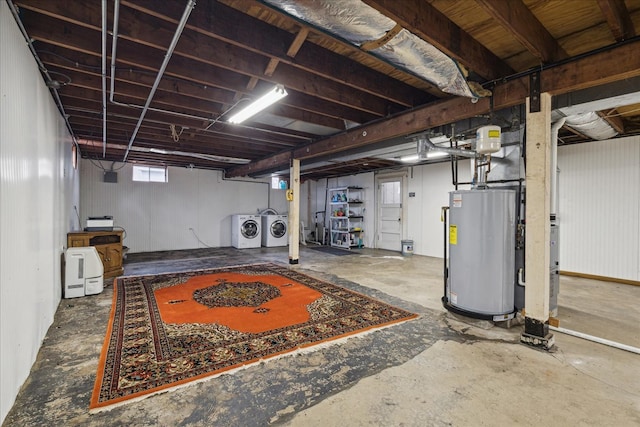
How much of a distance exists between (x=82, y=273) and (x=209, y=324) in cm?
228

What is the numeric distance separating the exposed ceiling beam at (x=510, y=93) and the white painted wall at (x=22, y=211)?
363 centimetres

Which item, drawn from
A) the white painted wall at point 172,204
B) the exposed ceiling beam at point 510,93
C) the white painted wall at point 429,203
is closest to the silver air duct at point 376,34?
the exposed ceiling beam at point 510,93

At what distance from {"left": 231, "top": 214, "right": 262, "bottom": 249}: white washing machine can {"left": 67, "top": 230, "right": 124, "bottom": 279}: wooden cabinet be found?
3.77 m

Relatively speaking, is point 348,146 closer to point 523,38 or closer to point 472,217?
point 472,217

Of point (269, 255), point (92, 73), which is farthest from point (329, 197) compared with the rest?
point (92, 73)

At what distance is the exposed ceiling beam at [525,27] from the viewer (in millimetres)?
1834

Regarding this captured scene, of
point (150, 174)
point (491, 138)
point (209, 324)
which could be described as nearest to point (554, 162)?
A: point (491, 138)

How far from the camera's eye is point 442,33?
2096 millimetres

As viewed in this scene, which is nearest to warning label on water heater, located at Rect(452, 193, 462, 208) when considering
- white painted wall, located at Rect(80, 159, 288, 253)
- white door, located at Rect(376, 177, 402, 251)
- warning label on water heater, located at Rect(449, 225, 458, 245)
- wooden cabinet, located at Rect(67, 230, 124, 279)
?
warning label on water heater, located at Rect(449, 225, 458, 245)

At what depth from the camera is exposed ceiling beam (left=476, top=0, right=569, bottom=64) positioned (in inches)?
72.2

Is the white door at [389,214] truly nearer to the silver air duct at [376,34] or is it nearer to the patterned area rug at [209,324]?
the patterned area rug at [209,324]

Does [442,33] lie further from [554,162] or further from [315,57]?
[554,162]

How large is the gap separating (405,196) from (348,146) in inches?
158

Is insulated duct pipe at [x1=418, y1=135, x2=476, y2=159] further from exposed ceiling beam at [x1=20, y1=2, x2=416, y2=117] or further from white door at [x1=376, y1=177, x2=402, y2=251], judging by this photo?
white door at [x1=376, y1=177, x2=402, y2=251]
